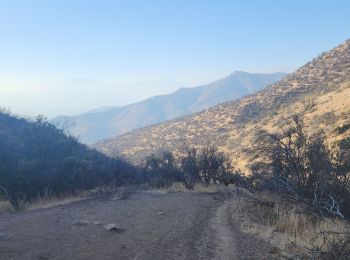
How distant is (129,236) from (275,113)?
54033 millimetres

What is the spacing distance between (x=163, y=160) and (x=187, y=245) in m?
28.6

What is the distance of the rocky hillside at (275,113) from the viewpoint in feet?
160

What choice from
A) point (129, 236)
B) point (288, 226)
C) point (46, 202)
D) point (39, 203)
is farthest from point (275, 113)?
point (129, 236)

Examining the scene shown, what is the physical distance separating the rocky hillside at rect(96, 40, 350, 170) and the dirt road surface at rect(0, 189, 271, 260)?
28.2 metres

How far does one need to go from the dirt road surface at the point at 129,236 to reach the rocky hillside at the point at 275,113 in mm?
28246

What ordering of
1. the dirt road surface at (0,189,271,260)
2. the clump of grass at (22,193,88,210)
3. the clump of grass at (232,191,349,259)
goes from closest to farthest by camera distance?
the dirt road surface at (0,189,271,260) < the clump of grass at (232,191,349,259) < the clump of grass at (22,193,88,210)

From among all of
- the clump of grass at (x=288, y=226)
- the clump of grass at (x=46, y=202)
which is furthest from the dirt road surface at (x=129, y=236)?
the clump of grass at (x=46, y=202)

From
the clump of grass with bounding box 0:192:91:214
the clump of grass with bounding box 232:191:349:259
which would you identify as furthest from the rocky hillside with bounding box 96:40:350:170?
the clump of grass with bounding box 232:191:349:259

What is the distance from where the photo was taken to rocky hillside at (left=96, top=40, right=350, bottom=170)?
48.8 meters

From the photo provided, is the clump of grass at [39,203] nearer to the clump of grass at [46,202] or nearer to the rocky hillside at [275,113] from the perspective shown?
the clump of grass at [46,202]

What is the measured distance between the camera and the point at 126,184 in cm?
3206

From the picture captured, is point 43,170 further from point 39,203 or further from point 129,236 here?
point 129,236

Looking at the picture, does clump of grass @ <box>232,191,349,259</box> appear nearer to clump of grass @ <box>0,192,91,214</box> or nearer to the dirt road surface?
the dirt road surface

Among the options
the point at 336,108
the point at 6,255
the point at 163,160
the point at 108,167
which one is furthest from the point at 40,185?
the point at 336,108
